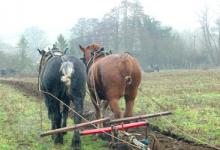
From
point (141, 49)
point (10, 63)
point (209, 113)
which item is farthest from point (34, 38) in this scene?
point (209, 113)

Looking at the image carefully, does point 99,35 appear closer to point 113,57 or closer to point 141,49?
point 141,49

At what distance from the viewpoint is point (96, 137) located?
998cm

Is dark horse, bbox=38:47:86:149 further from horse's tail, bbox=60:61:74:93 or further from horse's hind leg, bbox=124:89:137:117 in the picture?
horse's hind leg, bbox=124:89:137:117

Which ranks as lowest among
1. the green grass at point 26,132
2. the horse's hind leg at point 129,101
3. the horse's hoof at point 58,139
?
the green grass at point 26,132

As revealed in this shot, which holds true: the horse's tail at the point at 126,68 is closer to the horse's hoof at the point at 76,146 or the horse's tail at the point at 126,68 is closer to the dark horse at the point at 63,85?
the dark horse at the point at 63,85

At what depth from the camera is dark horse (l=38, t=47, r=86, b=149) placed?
28.2 feet

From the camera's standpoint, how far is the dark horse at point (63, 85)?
338 inches

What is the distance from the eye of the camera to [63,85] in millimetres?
8836

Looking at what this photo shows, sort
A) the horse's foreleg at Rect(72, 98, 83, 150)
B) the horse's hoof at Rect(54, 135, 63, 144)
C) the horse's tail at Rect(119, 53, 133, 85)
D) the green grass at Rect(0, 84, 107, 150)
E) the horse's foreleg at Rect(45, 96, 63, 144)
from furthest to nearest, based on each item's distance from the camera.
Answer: the horse's foreleg at Rect(45, 96, 63, 144) → the horse's hoof at Rect(54, 135, 63, 144) → the horse's tail at Rect(119, 53, 133, 85) → the green grass at Rect(0, 84, 107, 150) → the horse's foreleg at Rect(72, 98, 83, 150)

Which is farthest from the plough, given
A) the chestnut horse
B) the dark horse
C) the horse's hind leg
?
the horse's hind leg

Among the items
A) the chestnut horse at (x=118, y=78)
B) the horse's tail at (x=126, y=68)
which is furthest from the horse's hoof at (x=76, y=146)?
the horse's tail at (x=126, y=68)

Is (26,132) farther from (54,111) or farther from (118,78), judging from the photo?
(118,78)

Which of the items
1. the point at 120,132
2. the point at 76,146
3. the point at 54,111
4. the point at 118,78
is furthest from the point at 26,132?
the point at 120,132

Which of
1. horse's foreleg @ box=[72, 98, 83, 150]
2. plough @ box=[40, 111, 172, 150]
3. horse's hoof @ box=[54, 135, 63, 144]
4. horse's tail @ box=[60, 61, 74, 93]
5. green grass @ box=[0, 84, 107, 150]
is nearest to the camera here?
plough @ box=[40, 111, 172, 150]
